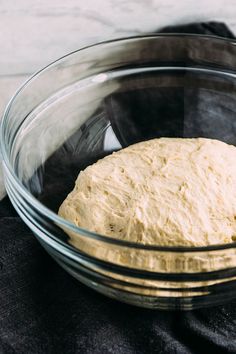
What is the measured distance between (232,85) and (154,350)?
0.59 m

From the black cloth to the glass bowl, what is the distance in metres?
0.04

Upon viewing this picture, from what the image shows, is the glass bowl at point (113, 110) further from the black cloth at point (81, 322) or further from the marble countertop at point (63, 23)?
the marble countertop at point (63, 23)

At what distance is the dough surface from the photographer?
3.15ft

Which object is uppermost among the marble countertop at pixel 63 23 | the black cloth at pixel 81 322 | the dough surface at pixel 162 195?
the marble countertop at pixel 63 23

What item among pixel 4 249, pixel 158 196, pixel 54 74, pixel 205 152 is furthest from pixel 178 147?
pixel 4 249

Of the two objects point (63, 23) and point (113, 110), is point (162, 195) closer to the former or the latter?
point (113, 110)

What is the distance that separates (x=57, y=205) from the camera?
3.71 feet

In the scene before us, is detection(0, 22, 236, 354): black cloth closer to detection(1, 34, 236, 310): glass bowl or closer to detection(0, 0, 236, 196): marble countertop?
detection(1, 34, 236, 310): glass bowl

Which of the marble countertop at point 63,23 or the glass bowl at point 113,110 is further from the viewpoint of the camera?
the marble countertop at point 63,23

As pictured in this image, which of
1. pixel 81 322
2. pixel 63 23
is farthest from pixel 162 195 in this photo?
pixel 63 23

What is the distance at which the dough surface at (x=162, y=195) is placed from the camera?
959mm

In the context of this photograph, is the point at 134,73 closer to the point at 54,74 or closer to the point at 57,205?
the point at 54,74

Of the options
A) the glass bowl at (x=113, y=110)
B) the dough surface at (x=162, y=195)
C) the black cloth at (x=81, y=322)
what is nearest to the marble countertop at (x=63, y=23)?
the glass bowl at (x=113, y=110)

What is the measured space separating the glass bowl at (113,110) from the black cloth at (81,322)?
0.04 meters
